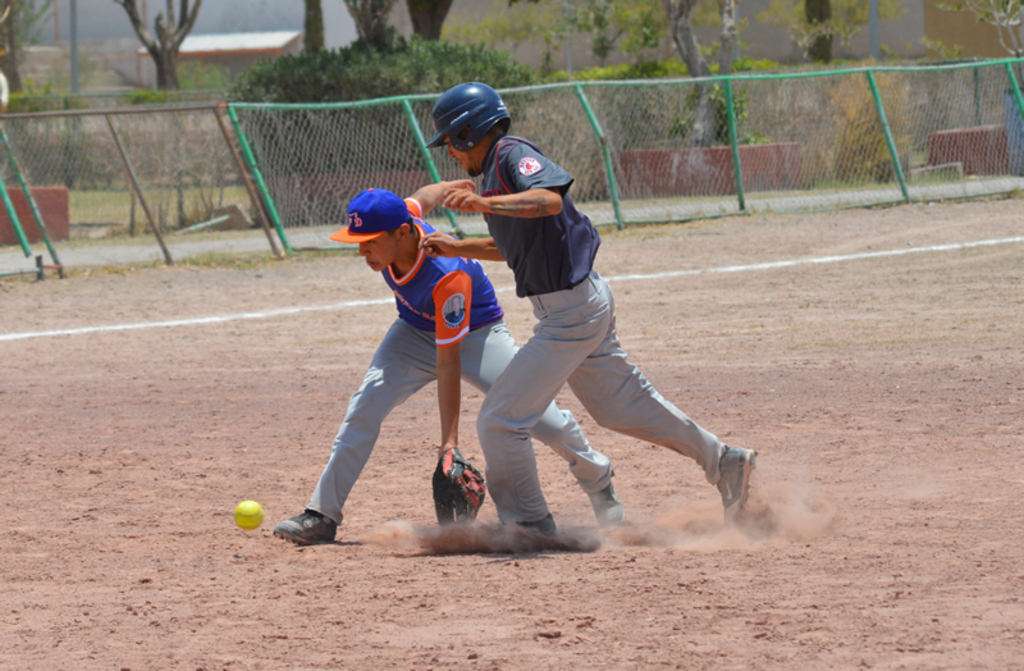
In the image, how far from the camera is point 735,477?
16.1ft

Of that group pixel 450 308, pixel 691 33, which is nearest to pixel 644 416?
pixel 450 308

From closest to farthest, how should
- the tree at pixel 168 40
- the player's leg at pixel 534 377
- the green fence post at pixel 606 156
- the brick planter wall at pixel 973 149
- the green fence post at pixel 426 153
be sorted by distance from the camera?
the player's leg at pixel 534 377 < the green fence post at pixel 426 153 < the green fence post at pixel 606 156 < the brick planter wall at pixel 973 149 < the tree at pixel 168 40

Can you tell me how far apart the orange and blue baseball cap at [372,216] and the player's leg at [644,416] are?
997mm

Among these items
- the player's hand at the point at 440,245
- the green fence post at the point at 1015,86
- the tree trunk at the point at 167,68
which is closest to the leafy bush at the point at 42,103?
the tree trunk at the point at 167,68

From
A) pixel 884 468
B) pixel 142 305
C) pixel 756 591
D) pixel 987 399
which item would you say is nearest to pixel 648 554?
pixel 756 591

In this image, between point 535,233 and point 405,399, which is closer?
point 535,233

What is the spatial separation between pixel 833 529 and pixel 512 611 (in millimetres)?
1645

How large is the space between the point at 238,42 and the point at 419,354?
180ft

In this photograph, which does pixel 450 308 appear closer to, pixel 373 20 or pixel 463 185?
pixel 463 185

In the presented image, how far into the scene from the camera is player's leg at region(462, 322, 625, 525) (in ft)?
16.0

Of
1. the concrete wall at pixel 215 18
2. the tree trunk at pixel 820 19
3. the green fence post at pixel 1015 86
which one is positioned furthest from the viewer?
the concrete wall at pixel 215 18

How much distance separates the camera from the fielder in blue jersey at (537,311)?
427 cm

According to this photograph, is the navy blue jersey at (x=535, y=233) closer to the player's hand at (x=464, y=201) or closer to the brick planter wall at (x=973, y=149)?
the player's hand at (x=464, y=201)

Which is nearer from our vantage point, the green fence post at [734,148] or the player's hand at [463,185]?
the player's hand at [463,185]
